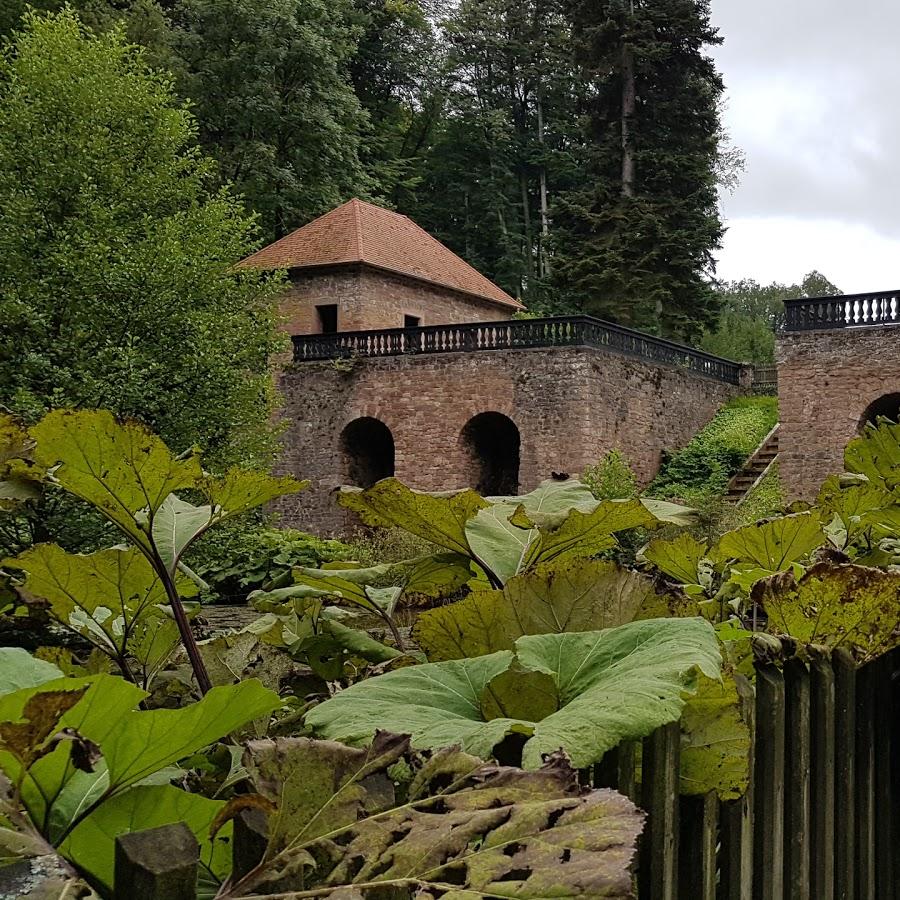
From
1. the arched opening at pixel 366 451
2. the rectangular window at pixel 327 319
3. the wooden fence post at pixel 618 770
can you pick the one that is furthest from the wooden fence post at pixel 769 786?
the rectangular window at pixel 327 319

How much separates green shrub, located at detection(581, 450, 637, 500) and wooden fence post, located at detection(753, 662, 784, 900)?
1711cm

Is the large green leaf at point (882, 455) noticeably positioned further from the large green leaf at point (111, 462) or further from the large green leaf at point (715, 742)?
the large green leaf at point (111, 462)

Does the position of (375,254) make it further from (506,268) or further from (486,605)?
(486,605)

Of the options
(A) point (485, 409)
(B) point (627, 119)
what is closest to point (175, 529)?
(A) point (485, 409)

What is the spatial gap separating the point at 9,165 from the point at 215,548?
732 centimetres

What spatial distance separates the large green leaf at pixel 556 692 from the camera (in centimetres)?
79

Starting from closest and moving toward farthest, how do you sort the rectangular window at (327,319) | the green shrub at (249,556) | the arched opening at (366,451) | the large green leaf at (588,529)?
1. the large green leaf at (588,529)
2. the green shrub at (249,556)
3. the arched opening at (366,451)
4. the rectangular window at (327,319)

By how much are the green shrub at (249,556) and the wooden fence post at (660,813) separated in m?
13.0

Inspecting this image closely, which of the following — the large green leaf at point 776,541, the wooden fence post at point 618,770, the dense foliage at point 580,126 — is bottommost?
the wooden fence post at point 618,770

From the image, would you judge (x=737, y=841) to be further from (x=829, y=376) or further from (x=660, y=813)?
(x=829, y=376)

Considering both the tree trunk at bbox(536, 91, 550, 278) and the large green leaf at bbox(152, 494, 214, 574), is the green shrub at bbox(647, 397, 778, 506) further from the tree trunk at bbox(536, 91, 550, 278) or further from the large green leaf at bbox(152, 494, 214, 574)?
the large green leaf at bbox(152, 494, 214, 574)

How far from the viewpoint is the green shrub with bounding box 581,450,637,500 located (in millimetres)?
18984

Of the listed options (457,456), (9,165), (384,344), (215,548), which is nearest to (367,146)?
(384,344)

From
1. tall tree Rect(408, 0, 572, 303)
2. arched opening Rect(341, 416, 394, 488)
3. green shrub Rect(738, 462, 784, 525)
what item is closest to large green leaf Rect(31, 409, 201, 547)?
green shrub Rect(738, 462, 784, 525)
